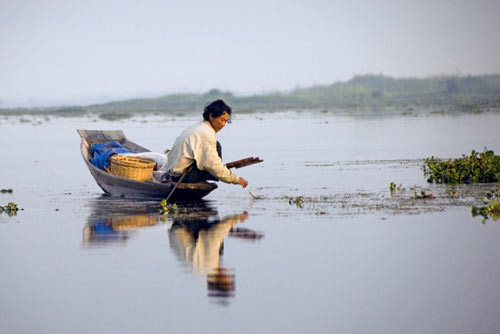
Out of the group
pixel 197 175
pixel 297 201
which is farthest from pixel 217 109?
pixel 297 201

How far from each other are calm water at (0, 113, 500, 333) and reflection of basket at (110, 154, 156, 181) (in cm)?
52

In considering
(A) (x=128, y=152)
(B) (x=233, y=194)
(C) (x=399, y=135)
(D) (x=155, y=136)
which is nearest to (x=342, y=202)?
(B) (x=233, y=194)

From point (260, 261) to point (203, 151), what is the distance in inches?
156

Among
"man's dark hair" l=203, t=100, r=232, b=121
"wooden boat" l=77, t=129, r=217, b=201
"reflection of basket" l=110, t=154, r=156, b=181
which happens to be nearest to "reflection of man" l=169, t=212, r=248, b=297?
"wooden boat" l=77, t=129, r=217, b=201

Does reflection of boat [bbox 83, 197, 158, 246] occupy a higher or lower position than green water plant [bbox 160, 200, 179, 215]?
lower

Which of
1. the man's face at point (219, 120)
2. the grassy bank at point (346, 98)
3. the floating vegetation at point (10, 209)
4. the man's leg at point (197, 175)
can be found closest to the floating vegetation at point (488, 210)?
the man's face at point (219, 120)

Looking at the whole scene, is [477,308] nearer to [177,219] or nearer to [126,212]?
[177,219]

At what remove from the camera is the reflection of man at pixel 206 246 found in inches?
317

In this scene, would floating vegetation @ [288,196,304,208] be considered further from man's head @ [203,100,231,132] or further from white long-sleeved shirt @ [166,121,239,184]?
man's head @ [203,100,231,132]

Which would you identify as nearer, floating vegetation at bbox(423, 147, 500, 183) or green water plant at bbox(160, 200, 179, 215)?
green water plant at bbox(160, 200, 179, 215)

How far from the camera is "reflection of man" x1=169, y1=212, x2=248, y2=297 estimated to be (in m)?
8.06

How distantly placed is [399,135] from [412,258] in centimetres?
2065

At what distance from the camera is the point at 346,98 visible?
7862 cm

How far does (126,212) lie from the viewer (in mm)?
12727
